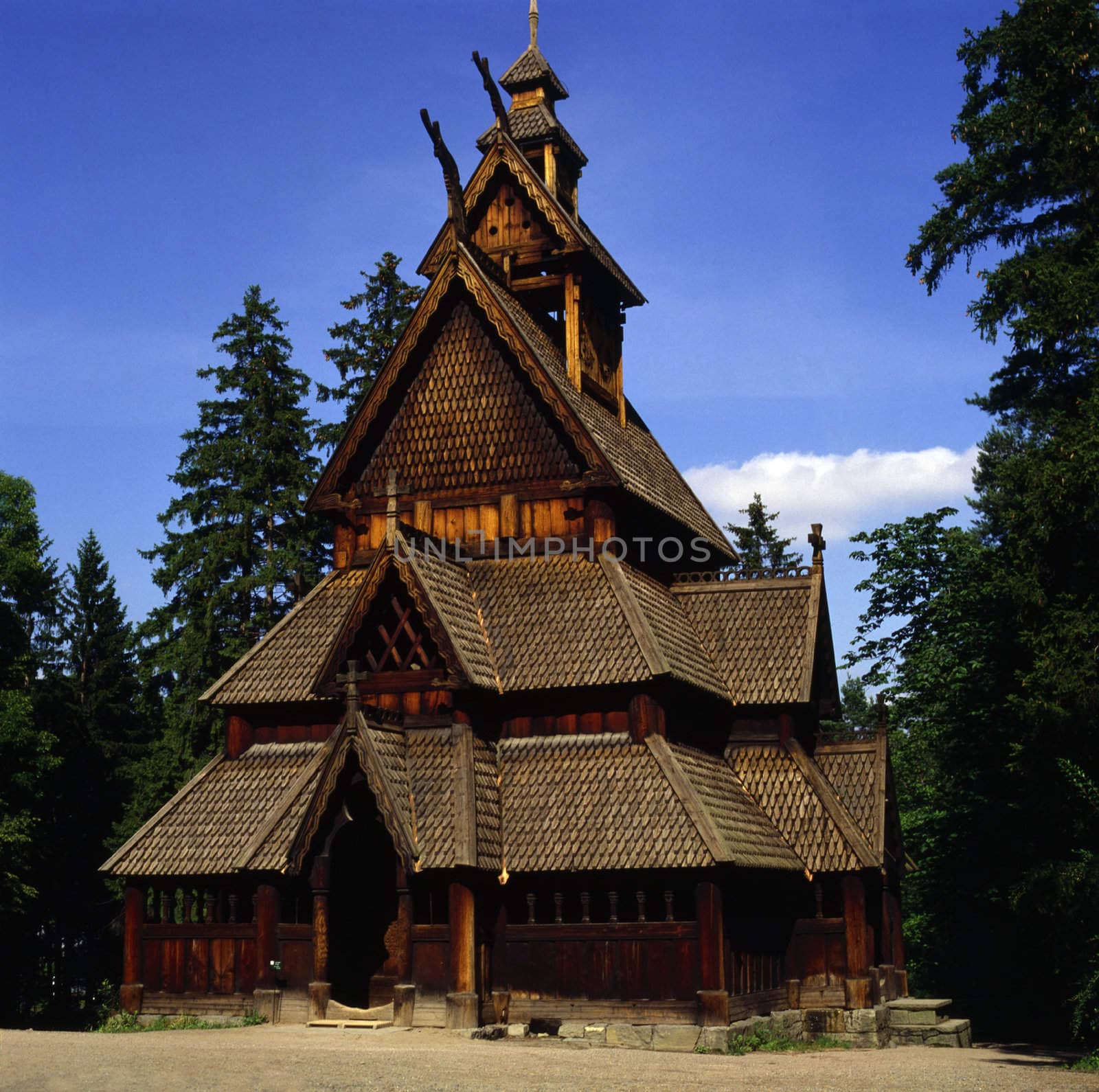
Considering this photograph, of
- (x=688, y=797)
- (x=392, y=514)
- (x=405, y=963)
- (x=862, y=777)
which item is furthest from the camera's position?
(x=862, y=777)

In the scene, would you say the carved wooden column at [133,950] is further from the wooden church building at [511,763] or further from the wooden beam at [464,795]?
the wooden beam at [464,795]

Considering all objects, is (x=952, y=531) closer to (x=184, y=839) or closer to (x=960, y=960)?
(x=960, y=960)

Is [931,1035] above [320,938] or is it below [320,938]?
below

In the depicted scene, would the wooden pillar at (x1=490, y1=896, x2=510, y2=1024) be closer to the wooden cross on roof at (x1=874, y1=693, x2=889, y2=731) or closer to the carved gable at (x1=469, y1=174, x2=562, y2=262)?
the wooden cross on roof at (x1=874, y1=693, x2=889, y2=731)

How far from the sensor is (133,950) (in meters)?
23.1

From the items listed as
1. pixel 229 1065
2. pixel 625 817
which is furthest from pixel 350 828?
pixel 229 1065

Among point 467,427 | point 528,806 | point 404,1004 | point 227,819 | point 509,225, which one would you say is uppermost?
point 509,225

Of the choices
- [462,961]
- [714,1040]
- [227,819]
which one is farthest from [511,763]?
[714,1040]

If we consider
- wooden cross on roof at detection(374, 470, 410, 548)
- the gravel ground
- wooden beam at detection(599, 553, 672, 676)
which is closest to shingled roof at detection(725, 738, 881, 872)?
the gravel ground

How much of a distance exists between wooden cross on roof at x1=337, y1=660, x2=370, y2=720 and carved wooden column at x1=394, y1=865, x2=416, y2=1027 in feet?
7.92

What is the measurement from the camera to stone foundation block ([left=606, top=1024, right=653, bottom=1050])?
2066 cm

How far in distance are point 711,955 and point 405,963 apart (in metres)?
4.63

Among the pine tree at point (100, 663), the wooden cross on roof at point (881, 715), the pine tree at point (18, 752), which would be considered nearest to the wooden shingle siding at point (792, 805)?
the wooden cross on roof at point (881, 715)

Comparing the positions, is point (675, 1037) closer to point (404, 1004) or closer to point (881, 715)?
point (404, 1004)
